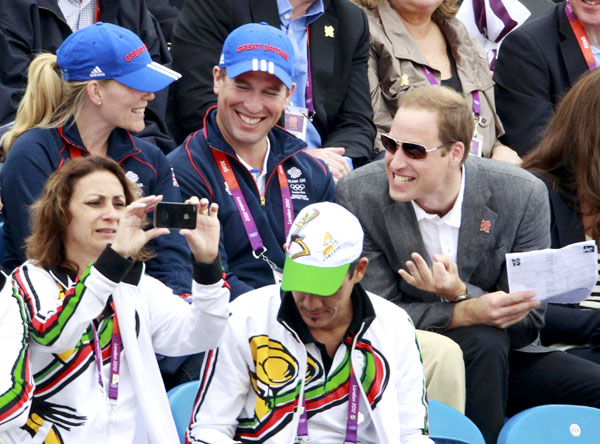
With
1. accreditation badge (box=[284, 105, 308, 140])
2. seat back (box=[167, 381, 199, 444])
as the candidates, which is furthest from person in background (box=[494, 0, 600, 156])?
seat back (box=[167, 381, 199, 444])

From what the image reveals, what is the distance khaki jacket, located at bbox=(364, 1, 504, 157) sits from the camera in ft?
19.6

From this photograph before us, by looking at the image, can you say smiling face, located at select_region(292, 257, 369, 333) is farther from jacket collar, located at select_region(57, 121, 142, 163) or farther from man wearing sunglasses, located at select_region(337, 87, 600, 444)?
jacket collar, located at select_region(57, 121, 142, 163)

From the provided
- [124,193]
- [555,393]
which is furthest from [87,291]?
[555,393]

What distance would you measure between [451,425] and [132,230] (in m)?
1.36

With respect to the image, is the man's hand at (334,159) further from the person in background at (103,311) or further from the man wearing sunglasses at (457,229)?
the person in background at (103,311)

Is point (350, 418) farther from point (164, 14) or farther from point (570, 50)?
point (164, 14)

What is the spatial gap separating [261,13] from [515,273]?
2054 mm

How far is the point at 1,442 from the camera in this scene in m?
3.21

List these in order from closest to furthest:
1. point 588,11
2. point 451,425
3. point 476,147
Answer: point 451,425 < point 476,147 < point 588,11

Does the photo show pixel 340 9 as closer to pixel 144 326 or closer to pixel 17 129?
pixel 17 129

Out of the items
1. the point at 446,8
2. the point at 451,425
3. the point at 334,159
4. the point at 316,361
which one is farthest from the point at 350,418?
the point at 446,8

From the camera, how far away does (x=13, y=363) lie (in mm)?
3215

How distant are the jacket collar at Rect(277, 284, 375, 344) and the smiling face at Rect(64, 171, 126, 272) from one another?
2.17 feet

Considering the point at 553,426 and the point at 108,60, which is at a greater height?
the point at 108,60
